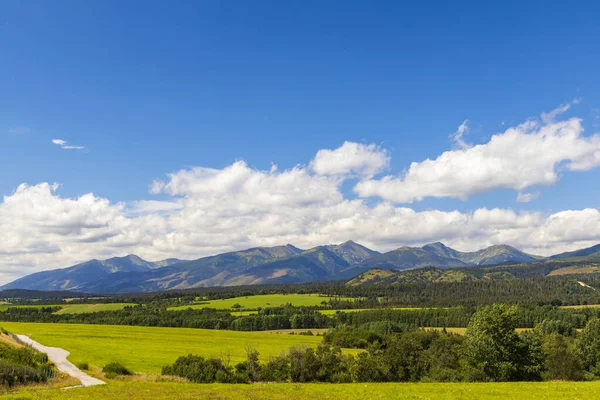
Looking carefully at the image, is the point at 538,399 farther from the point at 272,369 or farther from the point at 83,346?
the point at 83,346

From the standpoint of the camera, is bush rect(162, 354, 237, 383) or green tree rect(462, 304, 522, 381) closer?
bush rect(162, 354, 237, 383)

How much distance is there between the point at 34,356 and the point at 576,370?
9635 centimetres

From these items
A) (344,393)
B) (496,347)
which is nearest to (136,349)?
(344,393)

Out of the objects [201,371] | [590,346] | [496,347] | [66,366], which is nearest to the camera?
[201,371]

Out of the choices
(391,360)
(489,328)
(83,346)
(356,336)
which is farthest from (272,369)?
(356,336)

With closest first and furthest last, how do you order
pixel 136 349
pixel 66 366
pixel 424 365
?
pixel 66 366
pixel 424 365
pixel 136 349

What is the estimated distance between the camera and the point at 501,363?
67938 mm

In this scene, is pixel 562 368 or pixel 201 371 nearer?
pixel 201 371

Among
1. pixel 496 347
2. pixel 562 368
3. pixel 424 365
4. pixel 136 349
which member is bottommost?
pixel 424 365

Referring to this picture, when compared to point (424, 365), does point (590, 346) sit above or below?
below

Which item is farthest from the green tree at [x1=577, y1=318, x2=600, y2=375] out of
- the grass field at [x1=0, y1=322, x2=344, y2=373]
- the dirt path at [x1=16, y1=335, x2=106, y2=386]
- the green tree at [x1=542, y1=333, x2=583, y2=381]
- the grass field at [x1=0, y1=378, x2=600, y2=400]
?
the dirt path at [x1=16, y1=335, x2=106, y2=386]

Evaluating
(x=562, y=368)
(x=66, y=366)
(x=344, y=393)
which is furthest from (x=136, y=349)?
(x=562, y=368)

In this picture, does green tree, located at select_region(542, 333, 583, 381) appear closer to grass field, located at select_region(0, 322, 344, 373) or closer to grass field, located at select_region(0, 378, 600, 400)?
grass field, located at select_region(0, 378, 600, 400)

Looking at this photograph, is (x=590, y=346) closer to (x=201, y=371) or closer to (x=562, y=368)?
(x=562, y=368)
